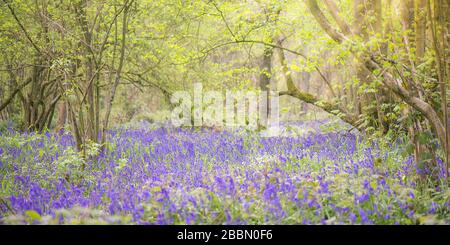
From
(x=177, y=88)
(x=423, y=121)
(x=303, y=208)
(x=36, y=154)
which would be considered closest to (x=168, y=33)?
(x=177, y=88)

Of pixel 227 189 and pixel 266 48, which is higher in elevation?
pixel 266 48

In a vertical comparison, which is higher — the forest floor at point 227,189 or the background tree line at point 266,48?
the background tree line at point 266,48

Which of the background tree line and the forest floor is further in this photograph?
the background tree line

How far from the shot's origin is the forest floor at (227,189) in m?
3.92

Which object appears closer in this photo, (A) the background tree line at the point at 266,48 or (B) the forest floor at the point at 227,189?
(B) the forest floor at the point at 227,189

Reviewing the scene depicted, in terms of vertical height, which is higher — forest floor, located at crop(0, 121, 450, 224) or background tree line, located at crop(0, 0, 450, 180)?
background tree line, located at crop(0, 0, 450, 180)

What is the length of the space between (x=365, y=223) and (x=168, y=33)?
868 cm

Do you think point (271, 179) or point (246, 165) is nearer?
point (271, 179)

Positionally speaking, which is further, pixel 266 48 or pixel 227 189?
pixel 266 48

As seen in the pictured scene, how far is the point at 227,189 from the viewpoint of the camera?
4.62 m

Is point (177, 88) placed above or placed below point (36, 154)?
above

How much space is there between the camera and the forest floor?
3924mm

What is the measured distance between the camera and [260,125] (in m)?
14.5
